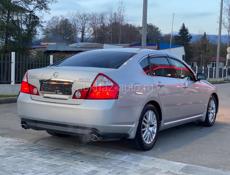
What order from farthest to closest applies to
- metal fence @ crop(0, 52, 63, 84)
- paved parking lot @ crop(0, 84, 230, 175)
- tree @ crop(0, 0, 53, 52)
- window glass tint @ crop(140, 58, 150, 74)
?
tree @ crop(0, 0, 53, 52), metal fence @ crop(0, 52, 63, 84), window glass tint @ crop(140, 58, 150, 74), paved parking lot @ crop(0, 84, 230, 175)

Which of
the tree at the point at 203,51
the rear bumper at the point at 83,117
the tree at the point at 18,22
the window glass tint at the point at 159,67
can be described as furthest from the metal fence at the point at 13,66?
the tree at the point at 203,51

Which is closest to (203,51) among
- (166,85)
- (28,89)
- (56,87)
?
(166,85)

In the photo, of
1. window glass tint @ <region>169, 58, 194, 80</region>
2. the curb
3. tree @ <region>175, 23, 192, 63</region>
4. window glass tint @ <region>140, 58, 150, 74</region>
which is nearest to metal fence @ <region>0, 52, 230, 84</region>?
the curb

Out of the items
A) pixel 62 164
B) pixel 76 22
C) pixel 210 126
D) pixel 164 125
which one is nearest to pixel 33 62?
pixel 210 126

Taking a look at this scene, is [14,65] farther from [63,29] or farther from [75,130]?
[63,29]

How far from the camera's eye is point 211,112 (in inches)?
392

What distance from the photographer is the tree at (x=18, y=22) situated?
23547mm

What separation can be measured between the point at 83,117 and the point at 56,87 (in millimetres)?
663

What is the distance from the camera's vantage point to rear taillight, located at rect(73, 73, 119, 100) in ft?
21.1

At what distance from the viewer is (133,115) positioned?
6777 millimetres

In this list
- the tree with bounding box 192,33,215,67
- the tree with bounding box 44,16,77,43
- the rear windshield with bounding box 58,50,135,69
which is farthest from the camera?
the tree with bounding box 44,16,77,43

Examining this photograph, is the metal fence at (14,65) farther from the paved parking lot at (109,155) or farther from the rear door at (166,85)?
the rear door at (166,85)

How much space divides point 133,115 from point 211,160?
4.32 feet

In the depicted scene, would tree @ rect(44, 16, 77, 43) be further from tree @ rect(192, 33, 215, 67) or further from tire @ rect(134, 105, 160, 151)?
tire @ rect(134, 105, 160, 151)
